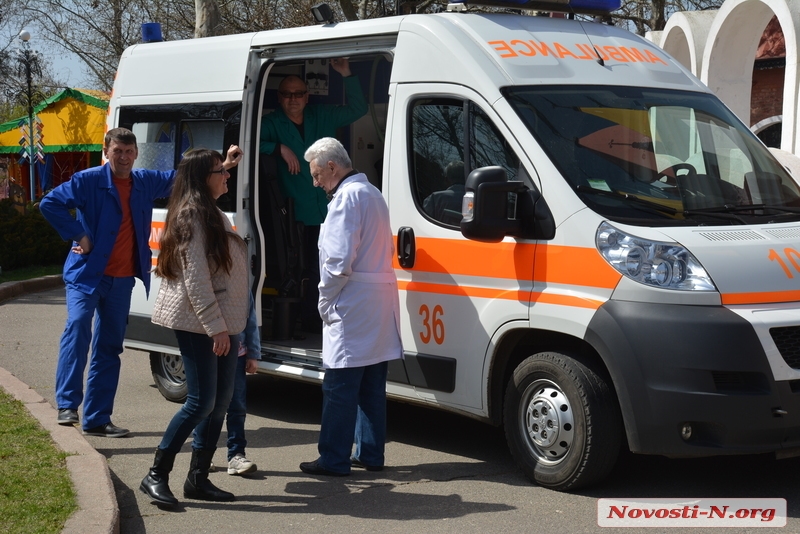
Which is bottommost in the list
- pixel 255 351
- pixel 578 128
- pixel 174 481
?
pixel 174 481

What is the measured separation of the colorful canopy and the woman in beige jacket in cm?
2232

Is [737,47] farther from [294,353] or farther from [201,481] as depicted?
[201,481]

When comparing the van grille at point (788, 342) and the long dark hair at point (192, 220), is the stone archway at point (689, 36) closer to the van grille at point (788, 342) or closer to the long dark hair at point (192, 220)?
the van grille at point (788, 342)

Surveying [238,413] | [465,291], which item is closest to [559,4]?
[465,291]

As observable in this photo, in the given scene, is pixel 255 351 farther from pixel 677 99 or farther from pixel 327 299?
pixel 677 99

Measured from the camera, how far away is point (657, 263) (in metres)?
5.00

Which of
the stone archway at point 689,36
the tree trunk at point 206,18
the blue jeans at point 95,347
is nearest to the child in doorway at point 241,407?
the blue jeans at point 95,347

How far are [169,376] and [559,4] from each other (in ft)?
12.8

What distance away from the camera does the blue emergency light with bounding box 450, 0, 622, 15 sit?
6.38m

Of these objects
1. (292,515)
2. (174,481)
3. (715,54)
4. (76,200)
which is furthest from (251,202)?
(715,54)

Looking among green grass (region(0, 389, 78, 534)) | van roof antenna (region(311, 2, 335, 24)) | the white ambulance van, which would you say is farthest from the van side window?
green grass (region(0, 389, 78, 534))

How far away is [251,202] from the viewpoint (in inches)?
285

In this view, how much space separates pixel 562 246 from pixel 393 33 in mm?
1859

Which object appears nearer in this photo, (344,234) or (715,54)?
(344,234)
